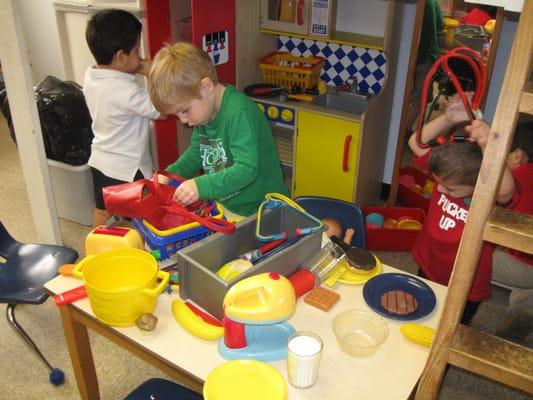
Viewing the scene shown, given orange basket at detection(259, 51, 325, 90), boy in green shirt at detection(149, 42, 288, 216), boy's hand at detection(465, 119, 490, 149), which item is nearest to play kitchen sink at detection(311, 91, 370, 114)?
orange basket at detection(259, 51, 325, 90)

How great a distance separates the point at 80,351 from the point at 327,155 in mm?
1560

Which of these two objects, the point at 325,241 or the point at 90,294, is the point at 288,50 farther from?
the point at 90,294

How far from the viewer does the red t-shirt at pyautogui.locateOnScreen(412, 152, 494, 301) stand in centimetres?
158

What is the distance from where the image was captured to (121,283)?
1248 mm

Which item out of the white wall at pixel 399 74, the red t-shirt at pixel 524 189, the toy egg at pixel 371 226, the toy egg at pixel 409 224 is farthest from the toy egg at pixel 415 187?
the red t-shirt at pixel 524 189

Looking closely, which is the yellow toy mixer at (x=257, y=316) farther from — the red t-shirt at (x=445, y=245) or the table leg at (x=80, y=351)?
the red t-shirt at (x=445, y=245)

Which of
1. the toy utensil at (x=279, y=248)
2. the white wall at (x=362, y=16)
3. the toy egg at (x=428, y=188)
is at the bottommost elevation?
the toy egg at (x=428, y=188)

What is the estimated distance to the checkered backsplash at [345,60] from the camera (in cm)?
272

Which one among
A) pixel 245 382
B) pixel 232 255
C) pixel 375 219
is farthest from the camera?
pixel 375 219

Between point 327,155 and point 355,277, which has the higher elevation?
point 355,277

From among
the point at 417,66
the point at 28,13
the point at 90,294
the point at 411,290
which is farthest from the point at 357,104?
the point at 28,13

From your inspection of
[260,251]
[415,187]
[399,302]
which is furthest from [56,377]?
[415,187]

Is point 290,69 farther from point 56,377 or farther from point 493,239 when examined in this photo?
point 493,239

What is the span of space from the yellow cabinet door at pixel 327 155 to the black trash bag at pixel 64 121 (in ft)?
3.40
